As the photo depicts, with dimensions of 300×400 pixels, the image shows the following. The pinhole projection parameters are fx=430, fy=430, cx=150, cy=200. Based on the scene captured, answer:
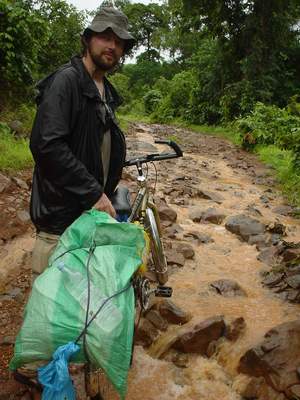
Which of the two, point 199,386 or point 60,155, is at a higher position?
point 60,155

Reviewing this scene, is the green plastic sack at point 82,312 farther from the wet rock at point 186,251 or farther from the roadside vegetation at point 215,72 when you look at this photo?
the wet rock at point 186,251

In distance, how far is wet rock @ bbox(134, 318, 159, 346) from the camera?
3734mm

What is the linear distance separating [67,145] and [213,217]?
4.94 metres

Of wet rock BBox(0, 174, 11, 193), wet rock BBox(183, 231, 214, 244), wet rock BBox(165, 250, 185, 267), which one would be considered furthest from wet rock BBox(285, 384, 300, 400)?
wet rock BBox(0, 174, 11, 193)

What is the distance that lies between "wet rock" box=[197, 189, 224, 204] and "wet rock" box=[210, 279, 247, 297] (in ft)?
11.7

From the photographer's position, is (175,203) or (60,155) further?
(175,203)

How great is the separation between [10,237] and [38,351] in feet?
11.6

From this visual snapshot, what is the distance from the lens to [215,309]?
14.4 feet

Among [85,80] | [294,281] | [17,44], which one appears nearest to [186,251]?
[294,281]

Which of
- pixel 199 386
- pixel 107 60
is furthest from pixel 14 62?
pixel 199 386

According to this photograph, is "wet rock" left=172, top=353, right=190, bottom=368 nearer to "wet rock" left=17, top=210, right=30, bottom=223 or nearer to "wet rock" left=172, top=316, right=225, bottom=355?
"wet rock" left=172, top=316, right=225, bottom=355

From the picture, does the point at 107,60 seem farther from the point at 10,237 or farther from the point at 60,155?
the point at 10,237

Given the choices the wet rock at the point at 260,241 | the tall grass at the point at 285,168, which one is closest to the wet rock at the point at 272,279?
the wet rock at the point at 260,241

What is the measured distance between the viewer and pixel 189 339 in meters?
3.62
